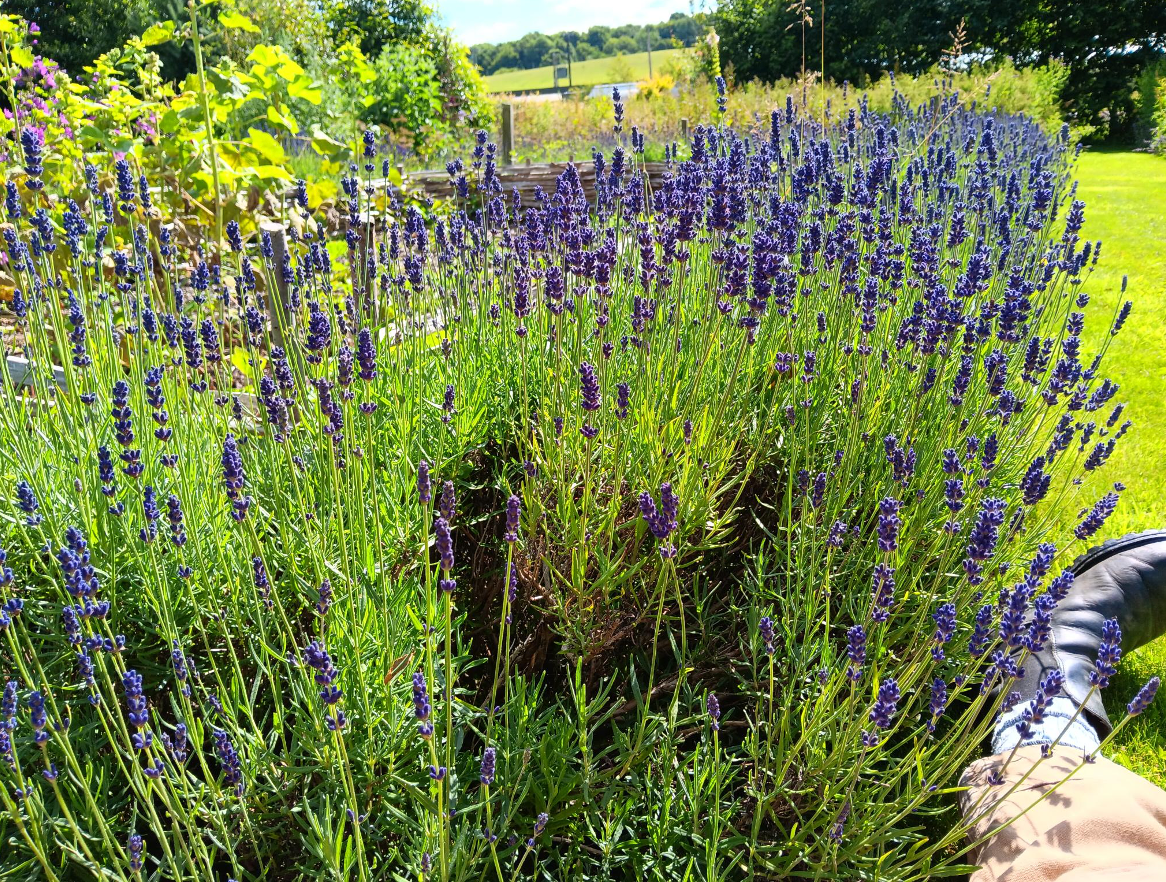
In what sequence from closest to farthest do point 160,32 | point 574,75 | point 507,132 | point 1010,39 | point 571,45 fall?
point 160,32 → point 507,132 → point 1010,39 → point 571,45 → point 574,75

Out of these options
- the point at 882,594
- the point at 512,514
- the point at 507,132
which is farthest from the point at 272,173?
the point at 507,132

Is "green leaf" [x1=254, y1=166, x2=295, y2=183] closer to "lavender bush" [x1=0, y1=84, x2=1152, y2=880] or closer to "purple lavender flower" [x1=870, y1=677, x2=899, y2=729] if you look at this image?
"lavender bush" [x1=0, y1=84, x2=1152, y2=880]

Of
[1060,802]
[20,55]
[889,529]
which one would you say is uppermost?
[20,55]

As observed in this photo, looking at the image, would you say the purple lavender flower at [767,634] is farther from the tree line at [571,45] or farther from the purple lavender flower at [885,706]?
the tree line at [571,45]

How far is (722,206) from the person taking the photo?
2336 mm

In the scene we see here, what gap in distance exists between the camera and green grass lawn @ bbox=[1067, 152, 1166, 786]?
2514 mm

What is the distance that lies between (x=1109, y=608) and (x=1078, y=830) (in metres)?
1.08

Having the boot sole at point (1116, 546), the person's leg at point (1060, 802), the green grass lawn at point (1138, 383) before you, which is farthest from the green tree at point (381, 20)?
the person's leg at point (1060, 802)

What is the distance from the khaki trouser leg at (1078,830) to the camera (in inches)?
68.5

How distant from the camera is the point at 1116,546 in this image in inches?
111

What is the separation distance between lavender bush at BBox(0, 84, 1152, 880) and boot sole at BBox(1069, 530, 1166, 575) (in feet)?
1.02

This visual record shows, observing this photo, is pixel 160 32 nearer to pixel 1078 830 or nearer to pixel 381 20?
pixel 1078 830

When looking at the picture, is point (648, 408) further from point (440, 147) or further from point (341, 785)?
point (440, 147)

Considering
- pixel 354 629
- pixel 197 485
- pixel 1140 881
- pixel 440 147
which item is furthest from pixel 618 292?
pixel 440 147
